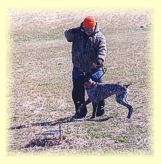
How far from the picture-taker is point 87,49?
810 cm

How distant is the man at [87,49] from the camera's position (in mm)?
7973

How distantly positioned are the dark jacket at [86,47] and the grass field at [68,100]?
1120mm

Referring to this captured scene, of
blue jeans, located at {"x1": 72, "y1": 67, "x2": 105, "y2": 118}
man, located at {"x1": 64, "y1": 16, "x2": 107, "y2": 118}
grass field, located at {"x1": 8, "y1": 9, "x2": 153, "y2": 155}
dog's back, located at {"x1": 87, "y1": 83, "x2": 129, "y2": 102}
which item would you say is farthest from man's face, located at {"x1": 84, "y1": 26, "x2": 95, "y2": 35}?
grass field, located at {"x1": 8, "y1": 9, "x2": 153, "y2": 155}

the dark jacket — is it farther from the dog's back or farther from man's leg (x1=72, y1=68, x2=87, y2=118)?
the dog's back

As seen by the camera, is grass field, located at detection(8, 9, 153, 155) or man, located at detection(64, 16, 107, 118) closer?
grass field, located at detection(8, 9, 153, 155)

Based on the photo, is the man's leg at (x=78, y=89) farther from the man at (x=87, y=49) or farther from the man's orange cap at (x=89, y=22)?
the man's orange cap at (x=89, y=22)

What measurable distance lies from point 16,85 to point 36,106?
3.08 metres

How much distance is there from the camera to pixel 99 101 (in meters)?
8.51

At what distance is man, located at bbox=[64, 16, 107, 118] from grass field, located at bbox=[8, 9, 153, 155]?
0.91 m

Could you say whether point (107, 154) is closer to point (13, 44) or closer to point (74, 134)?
point (74, 134)

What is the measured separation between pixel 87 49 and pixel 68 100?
243 cm

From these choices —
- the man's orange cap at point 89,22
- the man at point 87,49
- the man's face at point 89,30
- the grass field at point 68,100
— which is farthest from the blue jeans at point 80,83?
the man's orange cap at point 89,22

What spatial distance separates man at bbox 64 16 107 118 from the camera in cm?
797

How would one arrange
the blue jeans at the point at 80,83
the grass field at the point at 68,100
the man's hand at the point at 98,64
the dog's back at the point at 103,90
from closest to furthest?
the grass field at the point at 68,100 → the man's hand at the point at 98,64 → the dog's back at the point at 103,90 → the blue jeans at the point at 80,83
